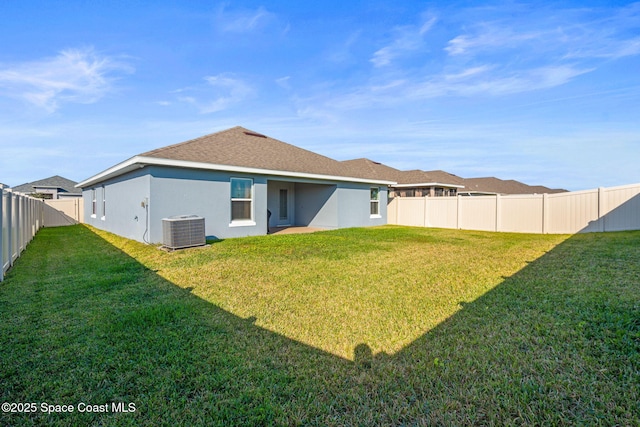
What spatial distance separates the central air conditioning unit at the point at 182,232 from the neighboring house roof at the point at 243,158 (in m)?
2.17

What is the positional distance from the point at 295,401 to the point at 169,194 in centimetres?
952

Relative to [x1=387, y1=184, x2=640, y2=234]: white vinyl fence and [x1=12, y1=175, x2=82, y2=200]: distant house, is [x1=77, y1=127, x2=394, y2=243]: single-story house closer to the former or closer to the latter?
[x1=387, y1=184, x2=640, y2=234]: white vinyl fence

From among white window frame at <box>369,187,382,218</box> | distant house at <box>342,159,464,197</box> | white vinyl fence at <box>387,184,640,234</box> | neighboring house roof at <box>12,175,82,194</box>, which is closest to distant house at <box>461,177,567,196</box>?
distant house at <box>342,159,464,197</box>

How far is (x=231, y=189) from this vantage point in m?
11.8

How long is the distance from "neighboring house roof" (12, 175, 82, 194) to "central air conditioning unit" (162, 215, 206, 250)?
3391cm

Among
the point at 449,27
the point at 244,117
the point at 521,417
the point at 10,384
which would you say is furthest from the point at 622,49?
the point at 244,117

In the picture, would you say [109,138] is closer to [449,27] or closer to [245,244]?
[245,244]

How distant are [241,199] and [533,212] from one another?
1338 centimetres

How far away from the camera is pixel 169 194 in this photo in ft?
33.6

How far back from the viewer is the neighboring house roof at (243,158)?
1036cm

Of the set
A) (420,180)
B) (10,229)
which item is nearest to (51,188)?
(10,229)

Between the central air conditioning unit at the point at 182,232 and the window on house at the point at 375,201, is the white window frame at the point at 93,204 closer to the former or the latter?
the central air conditioning unit at the point at 182,232

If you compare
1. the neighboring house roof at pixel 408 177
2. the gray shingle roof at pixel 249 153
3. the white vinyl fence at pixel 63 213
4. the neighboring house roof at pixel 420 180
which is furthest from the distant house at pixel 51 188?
the neighboring house roof at pixel 420 180

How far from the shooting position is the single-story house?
10.2 meters
